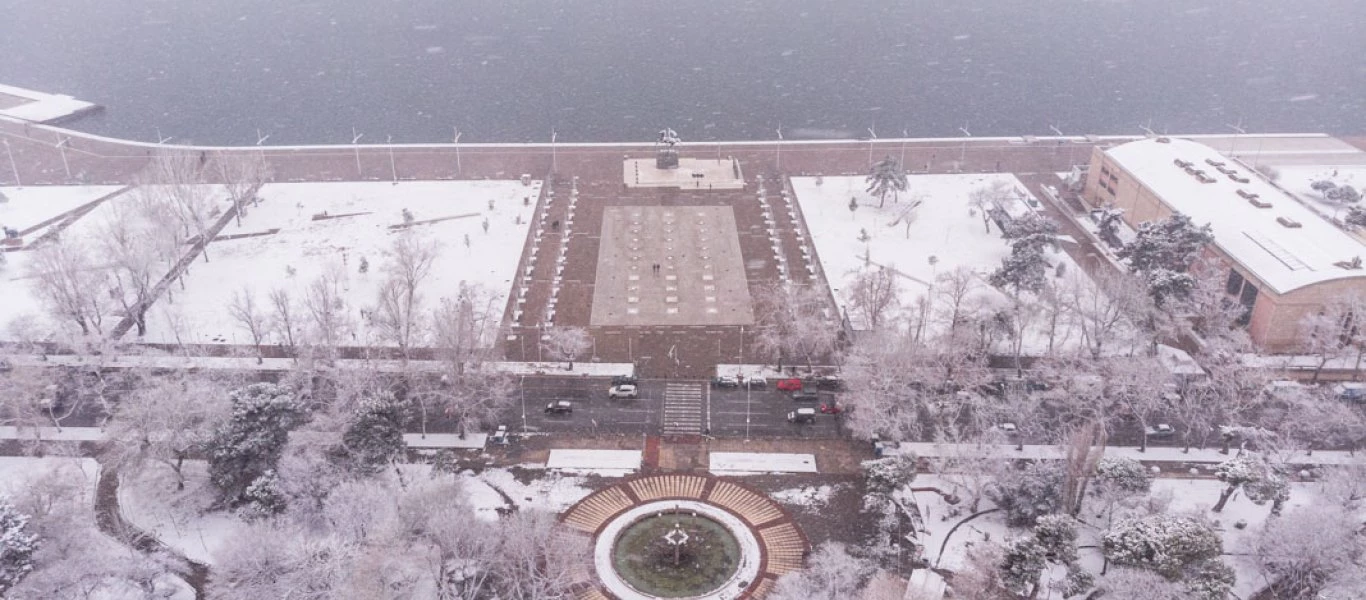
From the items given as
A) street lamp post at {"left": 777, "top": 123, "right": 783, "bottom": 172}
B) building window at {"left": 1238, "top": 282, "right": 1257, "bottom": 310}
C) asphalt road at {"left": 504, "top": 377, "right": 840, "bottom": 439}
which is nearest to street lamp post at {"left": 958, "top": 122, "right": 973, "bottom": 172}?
street lamp post at {"left": 777, "top": 123, "right": 783, "bottom": 172}

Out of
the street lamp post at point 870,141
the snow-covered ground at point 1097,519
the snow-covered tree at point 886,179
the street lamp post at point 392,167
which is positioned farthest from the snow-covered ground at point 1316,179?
the street lamp post at point 392,167

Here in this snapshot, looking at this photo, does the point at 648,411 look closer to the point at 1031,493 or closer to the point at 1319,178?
the point at 1031,493

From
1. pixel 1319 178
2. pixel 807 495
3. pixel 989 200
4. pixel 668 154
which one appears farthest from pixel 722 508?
pixel 1319 178

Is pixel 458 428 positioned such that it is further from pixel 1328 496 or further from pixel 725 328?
pixel 1328 496

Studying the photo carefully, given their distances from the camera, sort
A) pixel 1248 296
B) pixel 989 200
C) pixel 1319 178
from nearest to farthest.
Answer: pixel 1248 296
pixel 989 200
pixel 1319 178

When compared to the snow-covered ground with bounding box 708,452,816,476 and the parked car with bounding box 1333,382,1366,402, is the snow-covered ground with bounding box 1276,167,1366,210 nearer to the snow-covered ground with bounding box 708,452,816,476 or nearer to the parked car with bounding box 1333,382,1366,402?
the parked car with bounding box 1333,382,1366,402
